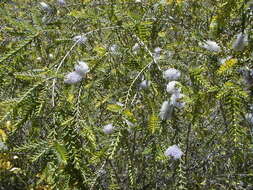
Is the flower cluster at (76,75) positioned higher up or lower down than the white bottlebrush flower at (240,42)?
lower down

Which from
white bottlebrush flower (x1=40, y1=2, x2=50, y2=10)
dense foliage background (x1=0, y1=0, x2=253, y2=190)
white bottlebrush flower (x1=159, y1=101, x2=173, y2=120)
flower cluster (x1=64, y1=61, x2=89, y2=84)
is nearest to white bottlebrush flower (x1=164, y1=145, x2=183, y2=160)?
dense foliage background (x1=0, y1=0, x2=253, y2=190)

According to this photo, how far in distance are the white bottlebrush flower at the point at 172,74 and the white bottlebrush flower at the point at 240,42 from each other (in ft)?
1.05

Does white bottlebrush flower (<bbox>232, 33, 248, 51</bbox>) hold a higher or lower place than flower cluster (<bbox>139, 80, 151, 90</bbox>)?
higher

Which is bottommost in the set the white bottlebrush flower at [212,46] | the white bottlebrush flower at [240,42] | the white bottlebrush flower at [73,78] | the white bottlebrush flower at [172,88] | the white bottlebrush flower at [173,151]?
the white bottlebrush flower at [173,151]

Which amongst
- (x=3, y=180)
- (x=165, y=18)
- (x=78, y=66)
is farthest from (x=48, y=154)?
(x=3, y=180)

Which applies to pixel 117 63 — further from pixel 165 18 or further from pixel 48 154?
pixel 48 154

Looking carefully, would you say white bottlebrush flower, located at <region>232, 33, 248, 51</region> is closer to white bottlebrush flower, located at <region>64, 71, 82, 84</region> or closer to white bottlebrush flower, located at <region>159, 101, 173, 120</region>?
white bottlebrush flower, located at <region>159, 101, 173, 120</region>

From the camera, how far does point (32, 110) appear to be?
1.23 metres

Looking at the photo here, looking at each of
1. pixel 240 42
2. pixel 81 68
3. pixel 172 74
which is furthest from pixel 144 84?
pixel 240 42

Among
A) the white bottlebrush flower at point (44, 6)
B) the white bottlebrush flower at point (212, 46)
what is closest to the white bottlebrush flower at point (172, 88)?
the white bottlebrush flower at point (212, 46)

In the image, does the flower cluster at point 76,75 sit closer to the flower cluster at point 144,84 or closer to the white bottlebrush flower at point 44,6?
the flower cluster at point 144,84

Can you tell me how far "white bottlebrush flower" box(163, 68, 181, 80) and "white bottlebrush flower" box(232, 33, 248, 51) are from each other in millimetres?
320

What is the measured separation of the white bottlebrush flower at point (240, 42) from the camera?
153 cm

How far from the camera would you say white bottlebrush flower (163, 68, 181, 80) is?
54.4 inches
